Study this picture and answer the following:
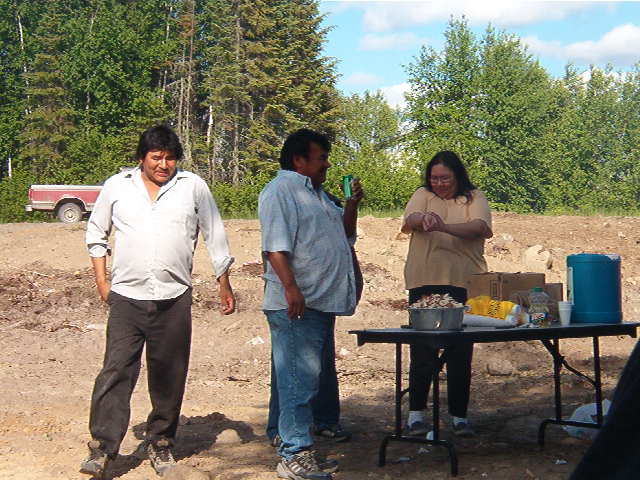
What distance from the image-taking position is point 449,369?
21.0 ft

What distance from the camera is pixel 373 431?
7.11m

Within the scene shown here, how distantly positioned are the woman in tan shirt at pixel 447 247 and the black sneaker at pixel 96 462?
2.01 meters

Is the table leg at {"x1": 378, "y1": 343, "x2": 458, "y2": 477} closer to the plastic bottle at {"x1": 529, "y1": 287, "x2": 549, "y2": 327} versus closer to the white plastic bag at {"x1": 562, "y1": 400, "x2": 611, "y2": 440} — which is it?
the plastic bottle at {"x1": 529, "y1": 287, "x2": 549, "y2": 327}

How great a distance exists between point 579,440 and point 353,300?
2.02m

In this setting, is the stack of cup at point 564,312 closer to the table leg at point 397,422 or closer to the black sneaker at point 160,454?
the table leg at point 397,422

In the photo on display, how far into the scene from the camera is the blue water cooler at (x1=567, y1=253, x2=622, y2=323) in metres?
5.76

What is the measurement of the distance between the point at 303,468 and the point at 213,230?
4.79 feet

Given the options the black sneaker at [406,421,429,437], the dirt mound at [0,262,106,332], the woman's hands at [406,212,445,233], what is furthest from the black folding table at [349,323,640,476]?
the dirt mound at [0,262,106,332]

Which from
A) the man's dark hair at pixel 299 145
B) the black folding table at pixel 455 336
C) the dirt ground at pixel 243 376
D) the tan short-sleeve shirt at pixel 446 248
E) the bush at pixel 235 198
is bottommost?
the dirt ground at pixel 243 376

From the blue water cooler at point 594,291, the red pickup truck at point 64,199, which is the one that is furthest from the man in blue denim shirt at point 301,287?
the red pickup truck at point 64,199

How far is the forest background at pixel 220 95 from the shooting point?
48688mm

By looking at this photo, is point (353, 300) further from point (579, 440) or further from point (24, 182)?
A: point (24, 182)

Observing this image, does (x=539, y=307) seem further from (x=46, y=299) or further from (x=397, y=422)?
(x=46, y=299)

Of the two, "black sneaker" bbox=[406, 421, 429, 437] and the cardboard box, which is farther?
"black sneaker" bbox=[406, 421, 429, 437]
